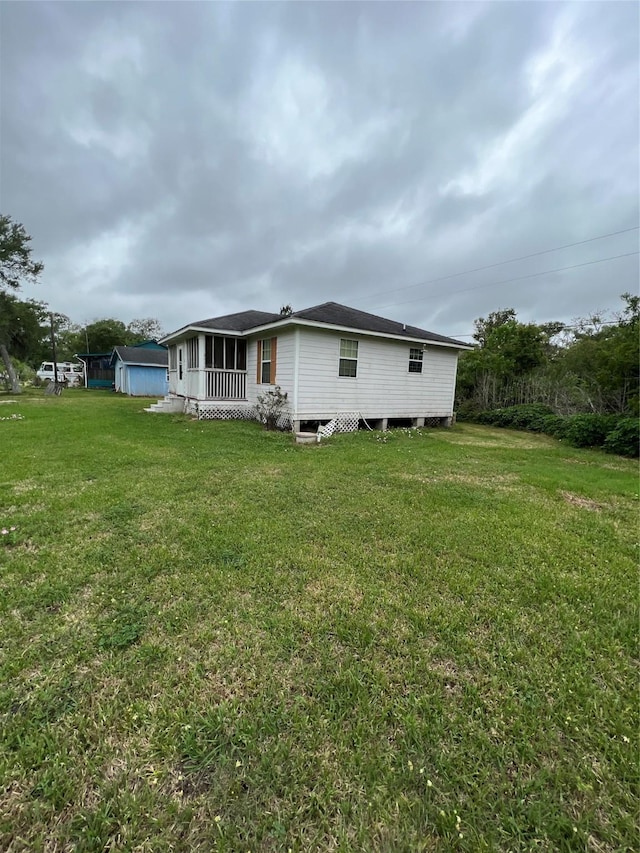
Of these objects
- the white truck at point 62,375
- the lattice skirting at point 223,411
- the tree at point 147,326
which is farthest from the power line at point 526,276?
the tree at point 147,326

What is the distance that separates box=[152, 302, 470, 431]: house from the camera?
973 cm

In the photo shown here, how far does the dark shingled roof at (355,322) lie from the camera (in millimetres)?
9692

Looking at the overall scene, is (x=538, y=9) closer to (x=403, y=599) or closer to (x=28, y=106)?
(x=403, y=599)

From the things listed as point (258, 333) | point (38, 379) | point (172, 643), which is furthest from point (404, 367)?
point (38, 379)

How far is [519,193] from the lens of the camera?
1509 cm

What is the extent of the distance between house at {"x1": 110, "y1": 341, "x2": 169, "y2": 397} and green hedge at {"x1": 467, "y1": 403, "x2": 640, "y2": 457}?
22.1m

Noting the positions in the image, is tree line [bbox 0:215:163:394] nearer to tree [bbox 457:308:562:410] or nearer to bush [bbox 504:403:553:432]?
A: tree [bbox 457:308:562:410]

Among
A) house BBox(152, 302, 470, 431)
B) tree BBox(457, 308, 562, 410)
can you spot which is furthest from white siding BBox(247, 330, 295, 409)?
tree BBox(457, 308, 562, 410)

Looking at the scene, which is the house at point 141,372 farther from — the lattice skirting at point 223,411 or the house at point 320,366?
the lattice skirting at point 223,411

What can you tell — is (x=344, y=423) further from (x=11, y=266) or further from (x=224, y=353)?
(x=11, y=266)

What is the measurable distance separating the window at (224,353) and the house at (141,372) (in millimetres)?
15312

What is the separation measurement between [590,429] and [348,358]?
24.0ft

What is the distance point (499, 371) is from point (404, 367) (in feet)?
22.9

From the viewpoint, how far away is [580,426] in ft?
34.0
